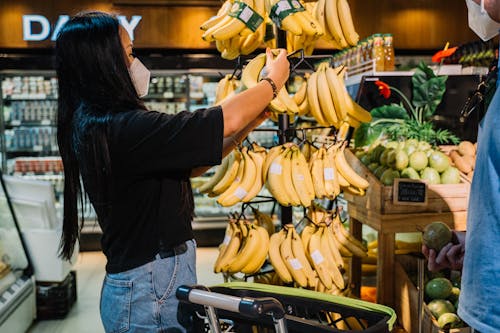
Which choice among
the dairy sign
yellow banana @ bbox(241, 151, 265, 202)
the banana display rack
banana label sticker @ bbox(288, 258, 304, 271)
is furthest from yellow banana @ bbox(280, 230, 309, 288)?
the dairy sign

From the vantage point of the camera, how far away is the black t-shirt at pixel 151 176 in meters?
1.42

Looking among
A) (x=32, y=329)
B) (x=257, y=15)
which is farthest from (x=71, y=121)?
(x=32, y=329)

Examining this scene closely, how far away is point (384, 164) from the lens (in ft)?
9.65

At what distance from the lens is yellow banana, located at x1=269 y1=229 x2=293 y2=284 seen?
242cm

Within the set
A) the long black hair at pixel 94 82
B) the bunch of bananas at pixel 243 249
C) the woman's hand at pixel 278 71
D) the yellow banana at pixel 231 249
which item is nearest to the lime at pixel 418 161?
the bunch of bananas at pixel 243 249

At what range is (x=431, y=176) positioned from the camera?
2861mm

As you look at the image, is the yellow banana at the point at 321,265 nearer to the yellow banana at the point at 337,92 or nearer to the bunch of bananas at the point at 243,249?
the bunch of bananas at the point at 243,249

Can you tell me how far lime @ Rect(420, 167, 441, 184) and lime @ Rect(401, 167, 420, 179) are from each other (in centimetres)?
4

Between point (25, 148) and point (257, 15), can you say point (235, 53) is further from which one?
point (25, 148)

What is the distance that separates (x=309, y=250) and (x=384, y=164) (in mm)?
757

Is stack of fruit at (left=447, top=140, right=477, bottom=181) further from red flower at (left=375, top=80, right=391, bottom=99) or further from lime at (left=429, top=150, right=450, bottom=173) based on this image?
red flower at (left=375, top=80, right=391, bottom=99)

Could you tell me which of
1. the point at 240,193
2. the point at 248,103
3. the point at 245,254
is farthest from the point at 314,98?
the point at 248,103

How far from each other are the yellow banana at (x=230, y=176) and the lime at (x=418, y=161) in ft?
3.17

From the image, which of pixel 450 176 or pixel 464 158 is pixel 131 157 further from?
pixel 464 158
